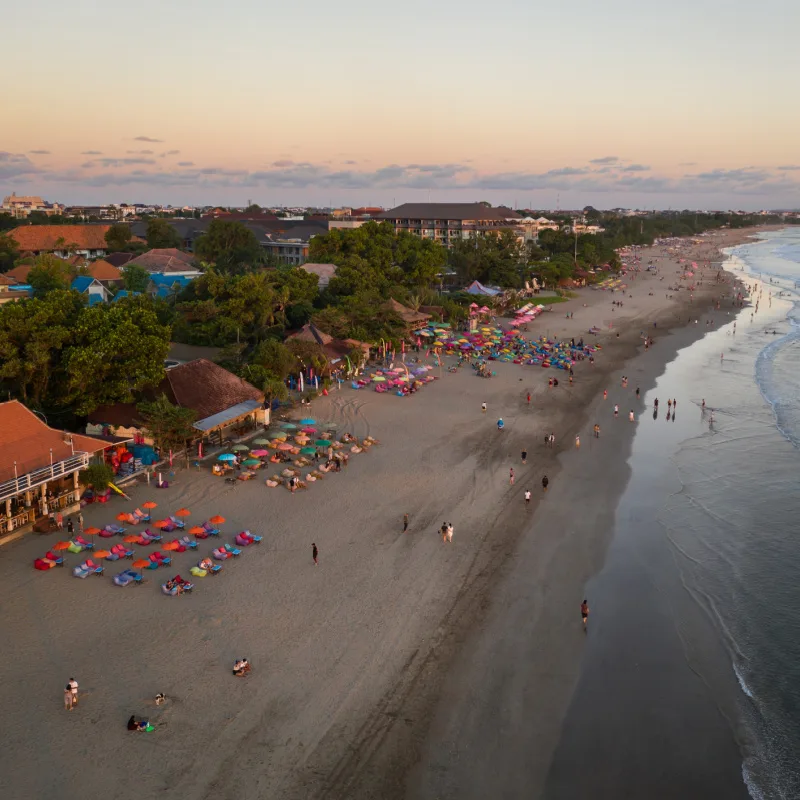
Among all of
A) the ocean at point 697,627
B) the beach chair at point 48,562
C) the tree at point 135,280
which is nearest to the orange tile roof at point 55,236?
the tree at point 135,280

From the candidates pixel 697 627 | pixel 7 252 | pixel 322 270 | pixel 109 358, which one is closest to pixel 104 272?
pixel 7 252

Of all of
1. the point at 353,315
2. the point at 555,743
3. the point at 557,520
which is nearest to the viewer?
the point at 555,743

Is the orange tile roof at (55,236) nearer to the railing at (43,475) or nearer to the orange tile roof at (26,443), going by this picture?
the orange tile roof at (26,443)

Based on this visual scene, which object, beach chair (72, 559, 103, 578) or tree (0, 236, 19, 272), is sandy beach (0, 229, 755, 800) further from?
tree (0, 236, 19, 272)

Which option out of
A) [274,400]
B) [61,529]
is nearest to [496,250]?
[274,400]

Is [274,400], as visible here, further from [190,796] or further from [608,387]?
[190,796]

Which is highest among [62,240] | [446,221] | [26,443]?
[446,221]

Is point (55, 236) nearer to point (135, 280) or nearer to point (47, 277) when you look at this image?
point (135, 280)
